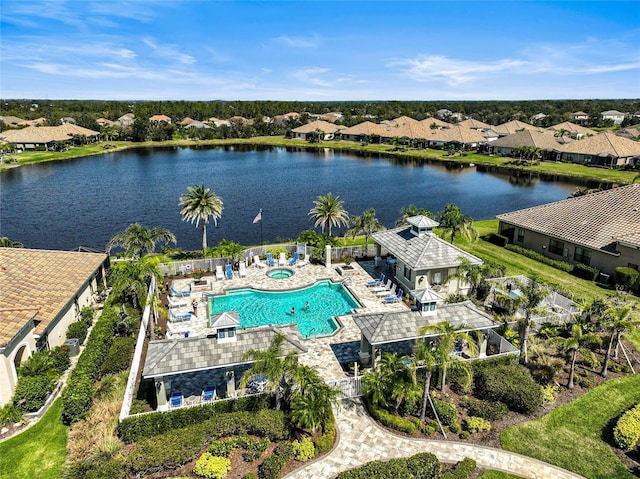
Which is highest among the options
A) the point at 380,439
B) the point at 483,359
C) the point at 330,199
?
the point at 330,199

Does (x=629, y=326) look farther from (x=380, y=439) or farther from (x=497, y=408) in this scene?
(x=380, y=439)

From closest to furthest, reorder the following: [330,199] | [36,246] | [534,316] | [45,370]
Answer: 1. [45,370]
2. [534,316]
3. [330,199]
4. [36,246]

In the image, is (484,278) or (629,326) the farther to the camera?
(484,278)

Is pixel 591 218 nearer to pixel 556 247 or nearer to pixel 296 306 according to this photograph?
pixel 556 247

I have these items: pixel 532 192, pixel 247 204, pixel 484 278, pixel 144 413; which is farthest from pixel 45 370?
pixel 532 192

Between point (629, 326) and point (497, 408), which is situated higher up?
point (629, 326)

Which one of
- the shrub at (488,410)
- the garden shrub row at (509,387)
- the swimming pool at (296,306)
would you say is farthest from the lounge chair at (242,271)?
the shrub at (488,410)

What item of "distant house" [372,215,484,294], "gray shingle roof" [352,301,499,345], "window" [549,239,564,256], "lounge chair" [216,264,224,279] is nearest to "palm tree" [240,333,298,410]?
"gray shingle roof" [352,301,499,345]

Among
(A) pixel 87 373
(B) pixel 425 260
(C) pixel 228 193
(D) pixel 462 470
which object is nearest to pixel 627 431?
(D) pixel 462 470
